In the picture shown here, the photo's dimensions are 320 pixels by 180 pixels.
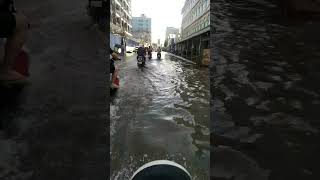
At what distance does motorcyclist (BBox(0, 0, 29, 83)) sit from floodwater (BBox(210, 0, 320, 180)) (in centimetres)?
181

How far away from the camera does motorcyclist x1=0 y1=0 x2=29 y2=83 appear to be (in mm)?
2263

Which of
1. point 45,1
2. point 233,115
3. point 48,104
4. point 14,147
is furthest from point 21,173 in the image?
point 45,1

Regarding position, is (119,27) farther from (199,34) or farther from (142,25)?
(142,25)

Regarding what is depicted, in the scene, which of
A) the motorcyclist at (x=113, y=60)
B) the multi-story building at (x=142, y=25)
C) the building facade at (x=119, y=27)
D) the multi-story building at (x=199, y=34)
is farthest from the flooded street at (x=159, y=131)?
the multi-story building at (x=142, y=25)

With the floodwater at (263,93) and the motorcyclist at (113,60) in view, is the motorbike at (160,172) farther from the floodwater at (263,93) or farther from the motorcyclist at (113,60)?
the motorcyclist at (113,60)

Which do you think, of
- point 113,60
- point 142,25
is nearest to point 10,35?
point 113,60

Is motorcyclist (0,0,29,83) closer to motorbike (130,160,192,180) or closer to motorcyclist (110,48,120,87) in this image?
motorbike (130,160,192,180)

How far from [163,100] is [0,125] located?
14.1 feet

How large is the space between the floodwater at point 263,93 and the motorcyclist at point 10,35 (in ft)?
5.93

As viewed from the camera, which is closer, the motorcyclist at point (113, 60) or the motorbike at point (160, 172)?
the motorbike at point (160, 172)

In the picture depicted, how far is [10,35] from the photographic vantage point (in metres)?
2.43

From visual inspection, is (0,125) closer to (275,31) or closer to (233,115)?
(233,115)

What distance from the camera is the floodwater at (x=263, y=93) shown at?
2.50m

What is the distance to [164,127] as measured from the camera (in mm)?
4504
